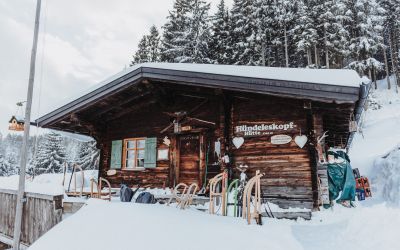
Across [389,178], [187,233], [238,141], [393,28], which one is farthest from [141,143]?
[393,28]

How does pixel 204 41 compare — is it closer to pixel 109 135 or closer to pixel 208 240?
pixel 109 135

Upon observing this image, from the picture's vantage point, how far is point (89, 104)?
432 inches

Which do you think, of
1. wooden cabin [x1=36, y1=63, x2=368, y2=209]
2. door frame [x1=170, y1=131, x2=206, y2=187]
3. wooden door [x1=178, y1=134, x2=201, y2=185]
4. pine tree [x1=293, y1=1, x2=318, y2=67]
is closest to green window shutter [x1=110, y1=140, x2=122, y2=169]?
wooden cabin [x1=36, y1=63, x2=368, y2=209]

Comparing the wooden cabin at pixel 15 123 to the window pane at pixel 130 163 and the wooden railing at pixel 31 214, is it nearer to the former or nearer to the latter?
the wooden railing at pixel 31 214

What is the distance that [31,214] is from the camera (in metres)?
8.01

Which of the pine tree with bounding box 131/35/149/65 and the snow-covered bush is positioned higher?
the pine tree with bounding box 131/35/149/65

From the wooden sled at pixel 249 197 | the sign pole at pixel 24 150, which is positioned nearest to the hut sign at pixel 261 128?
the wooden sled at pixel 249 197

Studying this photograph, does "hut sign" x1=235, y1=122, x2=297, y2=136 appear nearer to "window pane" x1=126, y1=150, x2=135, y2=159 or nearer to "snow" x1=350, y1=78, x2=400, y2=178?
"window pane" x1=126, y1=150, x2=135, y2=159

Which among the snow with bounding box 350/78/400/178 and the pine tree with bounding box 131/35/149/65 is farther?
the pine tree with bounding box 131/35/149/65

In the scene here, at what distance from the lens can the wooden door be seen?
10.9m

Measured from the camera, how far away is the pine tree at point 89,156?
2841 cm

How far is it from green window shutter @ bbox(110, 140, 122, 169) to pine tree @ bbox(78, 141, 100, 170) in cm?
1506

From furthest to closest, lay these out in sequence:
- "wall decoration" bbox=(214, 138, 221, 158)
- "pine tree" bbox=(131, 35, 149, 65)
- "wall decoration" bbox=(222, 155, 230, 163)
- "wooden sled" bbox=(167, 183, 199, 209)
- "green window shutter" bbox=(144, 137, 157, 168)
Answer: "pine tree" bbox=(131, 35, 149, 65)
"green window shutter" bbox=(144, 137, 157, 168)
"wall decoration" bbox=(214, 138, 221, 158)
"wall decoration" bbox=(222, 155, 230, 163)
"wooden sled" bbox=(167, 183, 199, 209)

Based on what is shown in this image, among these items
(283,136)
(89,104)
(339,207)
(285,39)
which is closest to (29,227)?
(89,104)
